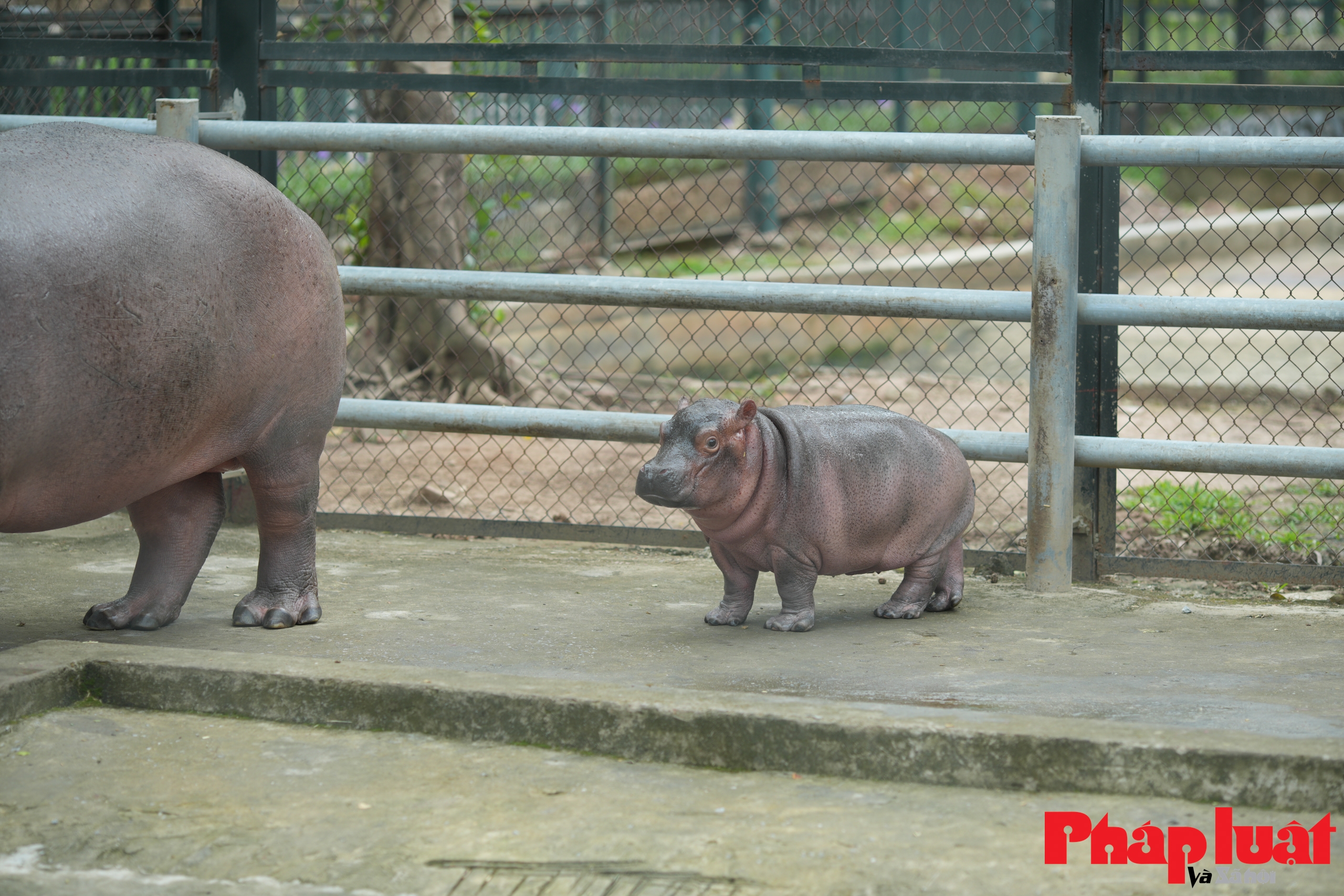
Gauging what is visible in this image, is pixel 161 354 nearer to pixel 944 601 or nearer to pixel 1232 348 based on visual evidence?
pixel 944 601

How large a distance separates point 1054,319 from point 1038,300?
7 cm

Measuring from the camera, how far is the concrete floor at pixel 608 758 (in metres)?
2.29

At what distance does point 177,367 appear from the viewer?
3223 mm

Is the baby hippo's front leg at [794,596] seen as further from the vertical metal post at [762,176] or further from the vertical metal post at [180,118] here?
the vertical metal post at [762,176]

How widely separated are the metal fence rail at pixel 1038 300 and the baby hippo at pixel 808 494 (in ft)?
1.35

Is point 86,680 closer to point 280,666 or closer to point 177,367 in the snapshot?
point 280,666

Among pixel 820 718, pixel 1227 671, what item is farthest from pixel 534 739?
pixel 1227 671

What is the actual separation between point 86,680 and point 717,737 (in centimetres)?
136

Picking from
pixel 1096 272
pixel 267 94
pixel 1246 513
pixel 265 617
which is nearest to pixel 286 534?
pixel 265 617

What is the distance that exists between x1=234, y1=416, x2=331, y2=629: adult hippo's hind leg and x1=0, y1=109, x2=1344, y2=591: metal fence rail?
968 mm

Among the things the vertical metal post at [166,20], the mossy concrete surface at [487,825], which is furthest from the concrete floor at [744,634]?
the vertical metal post at [166,20]

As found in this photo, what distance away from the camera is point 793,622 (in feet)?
12.5

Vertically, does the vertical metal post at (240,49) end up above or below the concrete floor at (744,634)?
above

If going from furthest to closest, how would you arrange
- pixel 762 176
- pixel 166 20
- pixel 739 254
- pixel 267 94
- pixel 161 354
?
1. pixel 762 176
2. pixel 739 254
3. pixel 166 20
4. pixel 267 94
5. pixel 161 354
